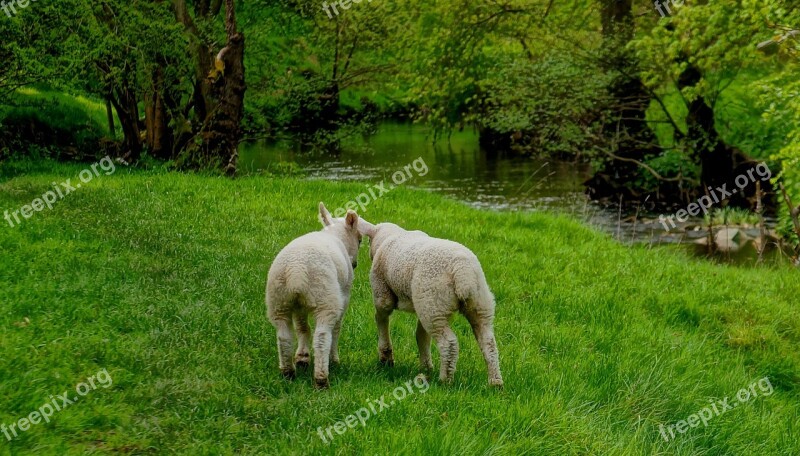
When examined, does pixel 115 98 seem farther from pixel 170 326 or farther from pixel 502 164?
pixel 502 164

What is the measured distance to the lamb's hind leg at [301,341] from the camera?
5914 millimetres

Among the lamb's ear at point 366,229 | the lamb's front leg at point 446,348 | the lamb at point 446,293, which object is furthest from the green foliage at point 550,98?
the lamb's front leg at point 446,348

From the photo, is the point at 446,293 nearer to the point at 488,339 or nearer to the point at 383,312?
the point at 488,339

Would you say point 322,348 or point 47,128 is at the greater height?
point 47,128

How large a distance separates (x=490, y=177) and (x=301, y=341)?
76.9 feet

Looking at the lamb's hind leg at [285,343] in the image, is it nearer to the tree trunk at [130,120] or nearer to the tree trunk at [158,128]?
the tree trunk at [158,128]

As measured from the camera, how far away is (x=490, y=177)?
28.9m

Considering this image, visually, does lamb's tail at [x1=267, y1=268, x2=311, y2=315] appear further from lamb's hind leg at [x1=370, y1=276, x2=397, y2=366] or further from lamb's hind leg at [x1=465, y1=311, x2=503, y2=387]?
lamb's hind leg at [x1=465, y1=311, x2=503, y2=387]

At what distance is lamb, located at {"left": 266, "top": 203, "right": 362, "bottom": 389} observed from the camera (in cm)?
572

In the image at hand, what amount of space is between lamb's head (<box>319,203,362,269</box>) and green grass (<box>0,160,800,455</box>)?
105 centimetres

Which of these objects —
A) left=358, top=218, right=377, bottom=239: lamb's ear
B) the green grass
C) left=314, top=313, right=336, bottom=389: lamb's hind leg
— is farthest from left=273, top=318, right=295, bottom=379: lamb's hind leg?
left=358, top=218, right=377, bottom=239: lamb's ear

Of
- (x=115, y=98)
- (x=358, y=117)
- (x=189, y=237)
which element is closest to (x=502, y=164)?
(x=358, y=117)

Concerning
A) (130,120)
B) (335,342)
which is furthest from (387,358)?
(130,120)

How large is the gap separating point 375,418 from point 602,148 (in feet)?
66.1
